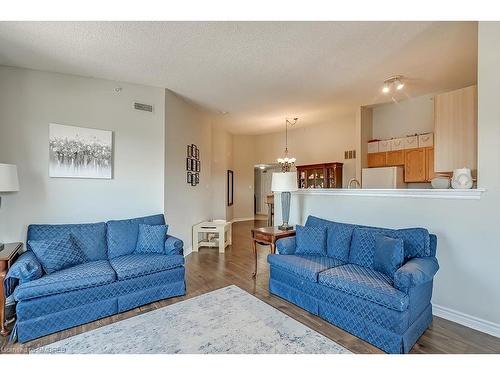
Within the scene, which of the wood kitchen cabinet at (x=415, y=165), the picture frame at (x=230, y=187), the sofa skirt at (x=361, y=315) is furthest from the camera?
the picture frame at (x=230, y=187)

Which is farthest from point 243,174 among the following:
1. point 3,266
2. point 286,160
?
point 3,266

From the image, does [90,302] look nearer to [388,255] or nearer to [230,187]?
[388,255]

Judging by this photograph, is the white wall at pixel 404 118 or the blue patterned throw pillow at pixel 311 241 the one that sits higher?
the white wall at pixel 404 118

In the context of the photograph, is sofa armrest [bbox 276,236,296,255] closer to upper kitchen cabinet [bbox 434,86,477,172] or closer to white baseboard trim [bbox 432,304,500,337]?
white baseboard trim [bbox 432,304,500,337]

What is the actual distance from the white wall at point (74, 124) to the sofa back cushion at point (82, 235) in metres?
0.38

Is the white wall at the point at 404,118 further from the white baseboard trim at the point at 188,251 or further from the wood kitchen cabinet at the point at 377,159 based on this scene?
the white baseboard trim at the point at 188,251

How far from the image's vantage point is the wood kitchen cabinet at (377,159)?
5.35 meters

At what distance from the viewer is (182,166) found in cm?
461

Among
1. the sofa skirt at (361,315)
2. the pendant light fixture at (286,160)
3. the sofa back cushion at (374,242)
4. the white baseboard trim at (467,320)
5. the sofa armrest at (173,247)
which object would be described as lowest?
the white baseboard trim at (467,320)

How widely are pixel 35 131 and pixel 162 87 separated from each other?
174 cm

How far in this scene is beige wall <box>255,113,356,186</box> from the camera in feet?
20.7

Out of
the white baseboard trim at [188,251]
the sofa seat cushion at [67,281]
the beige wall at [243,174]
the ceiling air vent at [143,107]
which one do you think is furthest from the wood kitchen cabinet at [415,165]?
the sofa seat cushion at [67,281]

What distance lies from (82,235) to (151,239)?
757 millimetres
